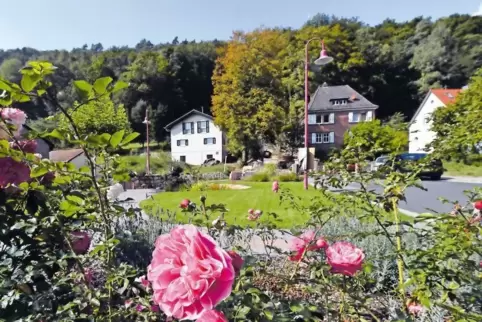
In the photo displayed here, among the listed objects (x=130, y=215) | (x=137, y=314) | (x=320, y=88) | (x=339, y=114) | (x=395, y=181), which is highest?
(x=320, y=88)

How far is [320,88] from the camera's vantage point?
32.3 m

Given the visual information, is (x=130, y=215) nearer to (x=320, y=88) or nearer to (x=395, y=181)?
(x=395, y=181)

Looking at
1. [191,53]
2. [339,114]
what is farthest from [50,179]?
[191,53]

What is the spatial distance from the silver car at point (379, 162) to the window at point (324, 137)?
29.8 m

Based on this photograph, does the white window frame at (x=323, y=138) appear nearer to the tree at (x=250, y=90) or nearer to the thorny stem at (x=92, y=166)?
the tree at (x=250, y=90)

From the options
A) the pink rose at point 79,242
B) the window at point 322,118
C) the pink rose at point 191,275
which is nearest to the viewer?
the pink rose at point 191,275

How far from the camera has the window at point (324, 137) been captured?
30578 mm

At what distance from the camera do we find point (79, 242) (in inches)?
41.6

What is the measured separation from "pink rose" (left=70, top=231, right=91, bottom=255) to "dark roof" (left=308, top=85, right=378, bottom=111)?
30760 mm

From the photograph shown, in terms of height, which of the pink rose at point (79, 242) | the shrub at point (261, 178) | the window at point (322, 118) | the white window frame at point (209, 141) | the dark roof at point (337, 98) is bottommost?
the shrub at point (261, 178)

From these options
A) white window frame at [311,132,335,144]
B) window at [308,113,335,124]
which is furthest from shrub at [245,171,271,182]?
window at [308,113,335,124]

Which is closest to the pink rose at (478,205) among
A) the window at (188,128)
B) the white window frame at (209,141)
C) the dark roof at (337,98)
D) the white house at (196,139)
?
the dark roof at (337,98)

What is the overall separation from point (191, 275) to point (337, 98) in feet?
105

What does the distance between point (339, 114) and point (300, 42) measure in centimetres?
957
